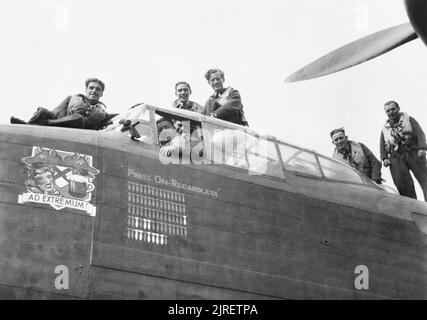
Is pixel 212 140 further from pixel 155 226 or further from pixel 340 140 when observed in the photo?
pixel 340 140

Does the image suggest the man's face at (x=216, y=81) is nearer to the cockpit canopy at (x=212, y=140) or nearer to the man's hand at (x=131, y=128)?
the cockpit canopy at (x=212, y=140)

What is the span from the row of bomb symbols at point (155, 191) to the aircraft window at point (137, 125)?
707 millimetres

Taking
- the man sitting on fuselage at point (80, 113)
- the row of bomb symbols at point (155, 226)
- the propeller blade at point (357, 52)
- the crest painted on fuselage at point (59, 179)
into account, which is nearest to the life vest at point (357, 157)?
the propeller blade at point (357, 52)

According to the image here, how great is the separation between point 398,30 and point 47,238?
18.3 ft

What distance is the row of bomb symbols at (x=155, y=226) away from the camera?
9.16 m

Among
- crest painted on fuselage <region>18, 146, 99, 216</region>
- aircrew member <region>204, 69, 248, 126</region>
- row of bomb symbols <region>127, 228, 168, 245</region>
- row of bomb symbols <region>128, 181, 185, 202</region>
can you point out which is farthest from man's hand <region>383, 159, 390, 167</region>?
crest painted on fuselage <region>18, 146, 99, 216</region>

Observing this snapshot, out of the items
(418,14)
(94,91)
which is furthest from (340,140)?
(418,14)

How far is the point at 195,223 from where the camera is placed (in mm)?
9586

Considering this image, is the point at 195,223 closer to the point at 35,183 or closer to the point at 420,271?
the point at 35,183

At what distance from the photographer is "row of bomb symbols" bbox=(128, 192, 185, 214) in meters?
9.31

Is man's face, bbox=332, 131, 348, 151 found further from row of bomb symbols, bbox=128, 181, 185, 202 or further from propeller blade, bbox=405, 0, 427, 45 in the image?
propeller blade, bbox=405, 0, 427, 45

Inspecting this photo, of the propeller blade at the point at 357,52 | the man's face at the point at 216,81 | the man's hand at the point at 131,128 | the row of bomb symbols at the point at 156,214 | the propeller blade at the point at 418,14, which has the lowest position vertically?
the row of bomb symbols at the point at 156,214

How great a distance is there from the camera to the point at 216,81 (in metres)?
14.1
